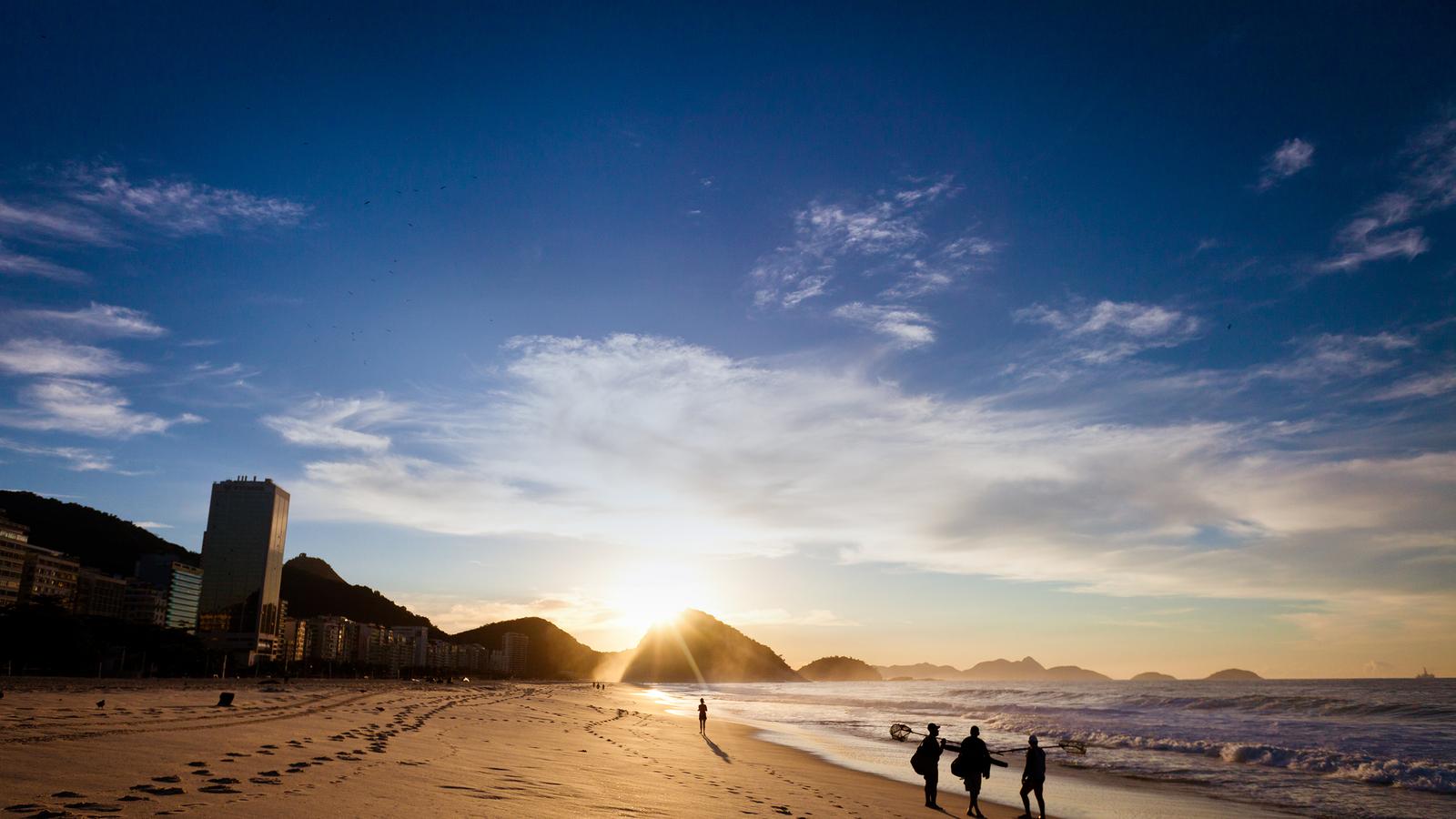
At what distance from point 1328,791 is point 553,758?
23.7m

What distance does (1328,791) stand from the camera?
25422 mm

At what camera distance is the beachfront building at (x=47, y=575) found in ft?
579

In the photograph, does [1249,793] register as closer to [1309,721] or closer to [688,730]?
[688,730]

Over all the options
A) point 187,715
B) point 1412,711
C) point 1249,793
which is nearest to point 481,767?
point 187,715

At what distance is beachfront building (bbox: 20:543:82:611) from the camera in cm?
17662

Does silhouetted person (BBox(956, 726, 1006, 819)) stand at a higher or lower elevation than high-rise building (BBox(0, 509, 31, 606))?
lower

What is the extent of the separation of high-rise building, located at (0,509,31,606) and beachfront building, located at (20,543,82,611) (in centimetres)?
261

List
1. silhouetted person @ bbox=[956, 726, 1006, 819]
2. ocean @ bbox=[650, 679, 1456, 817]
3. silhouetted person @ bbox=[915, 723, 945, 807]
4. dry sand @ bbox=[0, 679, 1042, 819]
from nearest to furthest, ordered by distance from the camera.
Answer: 1. dry sand @ bbox=[0, 679, 1042, 819]
2. silhouetted person @ bbox=[956, 726, 1006, 819]
3. silhouetted person @ bbox=[915, 723, 945, 807]
4. ocean @ bbox=[650, 679, 1456, 817]

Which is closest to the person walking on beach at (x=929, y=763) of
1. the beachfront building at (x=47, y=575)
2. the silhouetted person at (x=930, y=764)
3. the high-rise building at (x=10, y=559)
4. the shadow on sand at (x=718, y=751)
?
the silhouetted person at (x=930, y=764)

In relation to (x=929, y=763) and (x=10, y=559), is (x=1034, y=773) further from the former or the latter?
(x=10, y=559)

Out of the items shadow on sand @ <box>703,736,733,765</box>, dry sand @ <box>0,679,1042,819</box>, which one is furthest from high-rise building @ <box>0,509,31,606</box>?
shadow on sand @ <box>703,736,733,765</box>

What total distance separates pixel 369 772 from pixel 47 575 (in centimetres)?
22670

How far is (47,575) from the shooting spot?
A: 18400cm

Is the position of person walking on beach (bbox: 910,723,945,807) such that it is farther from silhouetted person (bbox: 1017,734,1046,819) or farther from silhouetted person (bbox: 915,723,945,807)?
silhouetted person (bbox: 1017,734,1046,819)
